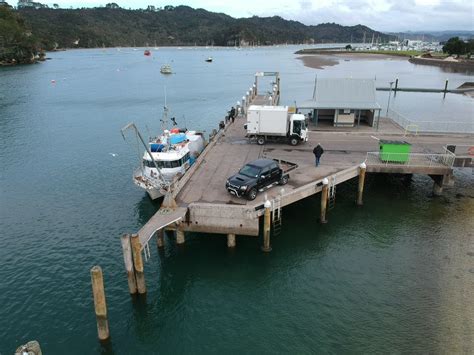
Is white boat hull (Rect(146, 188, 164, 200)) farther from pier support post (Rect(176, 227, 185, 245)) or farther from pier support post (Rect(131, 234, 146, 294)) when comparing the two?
pier support post (Rect(131, 234, 146, 294))

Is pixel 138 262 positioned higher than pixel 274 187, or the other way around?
pixel 274 187

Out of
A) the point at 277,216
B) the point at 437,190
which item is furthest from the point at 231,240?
the point at 437,190

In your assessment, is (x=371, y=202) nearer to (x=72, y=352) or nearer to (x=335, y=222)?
(x=335, y=222)

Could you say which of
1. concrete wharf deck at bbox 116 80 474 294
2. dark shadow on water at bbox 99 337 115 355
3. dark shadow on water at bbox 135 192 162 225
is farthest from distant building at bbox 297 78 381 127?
dark shadow on water at bbox 99 337 115 355

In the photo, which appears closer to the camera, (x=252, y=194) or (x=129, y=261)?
(x=129, y=261)

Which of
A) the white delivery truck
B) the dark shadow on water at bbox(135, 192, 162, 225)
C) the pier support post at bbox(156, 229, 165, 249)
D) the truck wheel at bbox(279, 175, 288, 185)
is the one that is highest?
the white delivery truck

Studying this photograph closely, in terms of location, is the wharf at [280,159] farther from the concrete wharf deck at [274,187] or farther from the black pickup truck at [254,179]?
the black pickup truck at [254,179]

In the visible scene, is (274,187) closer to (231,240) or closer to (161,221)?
(231,240)
